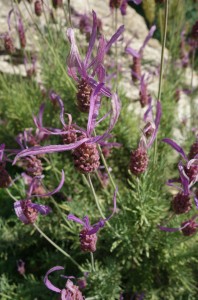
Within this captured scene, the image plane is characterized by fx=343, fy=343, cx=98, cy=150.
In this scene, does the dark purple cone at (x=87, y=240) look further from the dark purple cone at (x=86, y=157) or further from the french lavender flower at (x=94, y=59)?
the french lavender flower at (x=94, y=59)

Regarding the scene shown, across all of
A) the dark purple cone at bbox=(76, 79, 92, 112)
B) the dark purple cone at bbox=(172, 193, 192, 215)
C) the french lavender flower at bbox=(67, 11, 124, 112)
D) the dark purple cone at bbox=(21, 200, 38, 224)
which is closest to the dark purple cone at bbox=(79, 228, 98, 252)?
the dark purple cone at bbox=(21, 200, 38, 224)

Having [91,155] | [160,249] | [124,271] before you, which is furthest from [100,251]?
[91,155]

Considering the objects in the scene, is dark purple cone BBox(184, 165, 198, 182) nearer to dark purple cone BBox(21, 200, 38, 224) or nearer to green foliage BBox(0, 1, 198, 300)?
green foliage BBox(0, 1, 198, 300)

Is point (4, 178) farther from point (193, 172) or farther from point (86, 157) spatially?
point (193, 172)

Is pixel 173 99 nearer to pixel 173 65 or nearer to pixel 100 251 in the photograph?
pixel 173 65

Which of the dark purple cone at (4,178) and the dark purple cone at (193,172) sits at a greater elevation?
the dark purple cone at (193,172)

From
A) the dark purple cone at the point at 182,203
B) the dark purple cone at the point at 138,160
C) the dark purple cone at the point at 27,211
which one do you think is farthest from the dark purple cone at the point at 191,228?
the dark purple cone at the point at 27,211

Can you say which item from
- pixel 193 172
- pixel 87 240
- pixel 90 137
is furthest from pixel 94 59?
pixel 87 240
